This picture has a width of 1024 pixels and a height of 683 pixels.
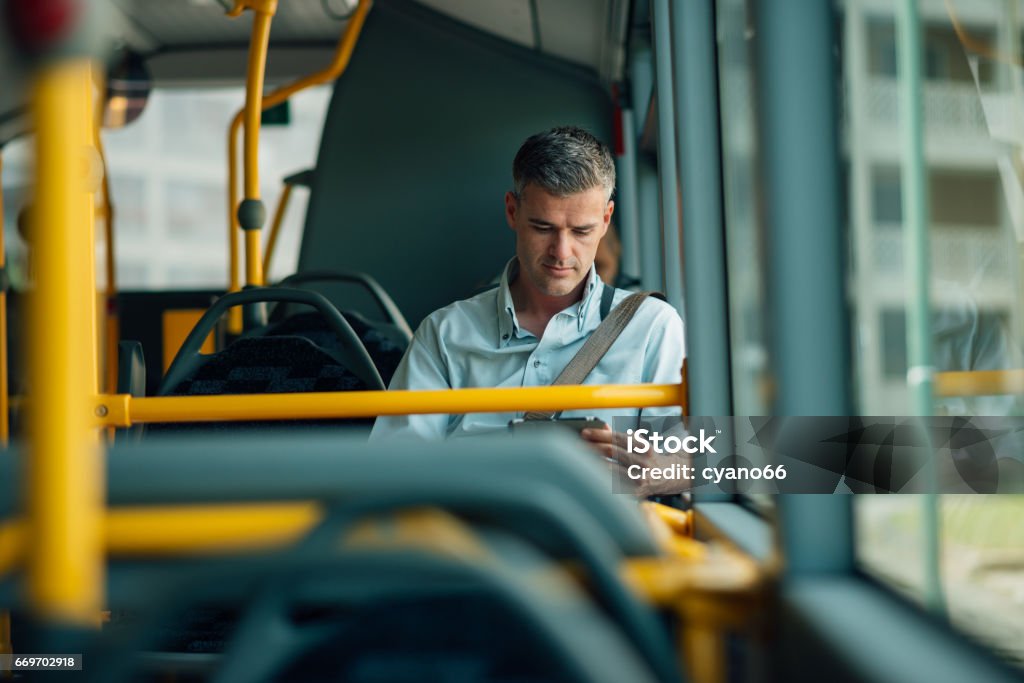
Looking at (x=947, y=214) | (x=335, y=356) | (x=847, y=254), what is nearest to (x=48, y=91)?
(x=847, y=254)

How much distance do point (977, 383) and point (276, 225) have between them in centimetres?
393

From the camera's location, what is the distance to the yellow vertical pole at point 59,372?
0.46 metres

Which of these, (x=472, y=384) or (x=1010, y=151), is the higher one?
(x=1010, y=151)

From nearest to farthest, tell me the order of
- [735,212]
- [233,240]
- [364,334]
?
[735,212] < [364,334] < [233,240]

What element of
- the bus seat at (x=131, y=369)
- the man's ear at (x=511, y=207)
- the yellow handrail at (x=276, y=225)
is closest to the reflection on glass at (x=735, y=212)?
the man's ear at (x=511, y=207)

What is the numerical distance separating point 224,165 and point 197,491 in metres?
4.67

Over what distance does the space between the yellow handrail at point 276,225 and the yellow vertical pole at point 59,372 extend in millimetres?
4243

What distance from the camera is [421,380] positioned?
2100mm

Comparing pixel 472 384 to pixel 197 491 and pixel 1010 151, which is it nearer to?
pixel 1010 151

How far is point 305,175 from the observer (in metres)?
4.74

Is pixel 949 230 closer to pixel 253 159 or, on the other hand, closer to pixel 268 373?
pixel 268 373

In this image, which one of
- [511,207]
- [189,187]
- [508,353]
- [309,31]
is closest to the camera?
[508,353]

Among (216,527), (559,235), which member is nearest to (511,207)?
(559,235)

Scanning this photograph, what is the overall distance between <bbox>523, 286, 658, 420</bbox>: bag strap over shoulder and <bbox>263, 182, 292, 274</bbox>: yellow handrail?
115 inches
